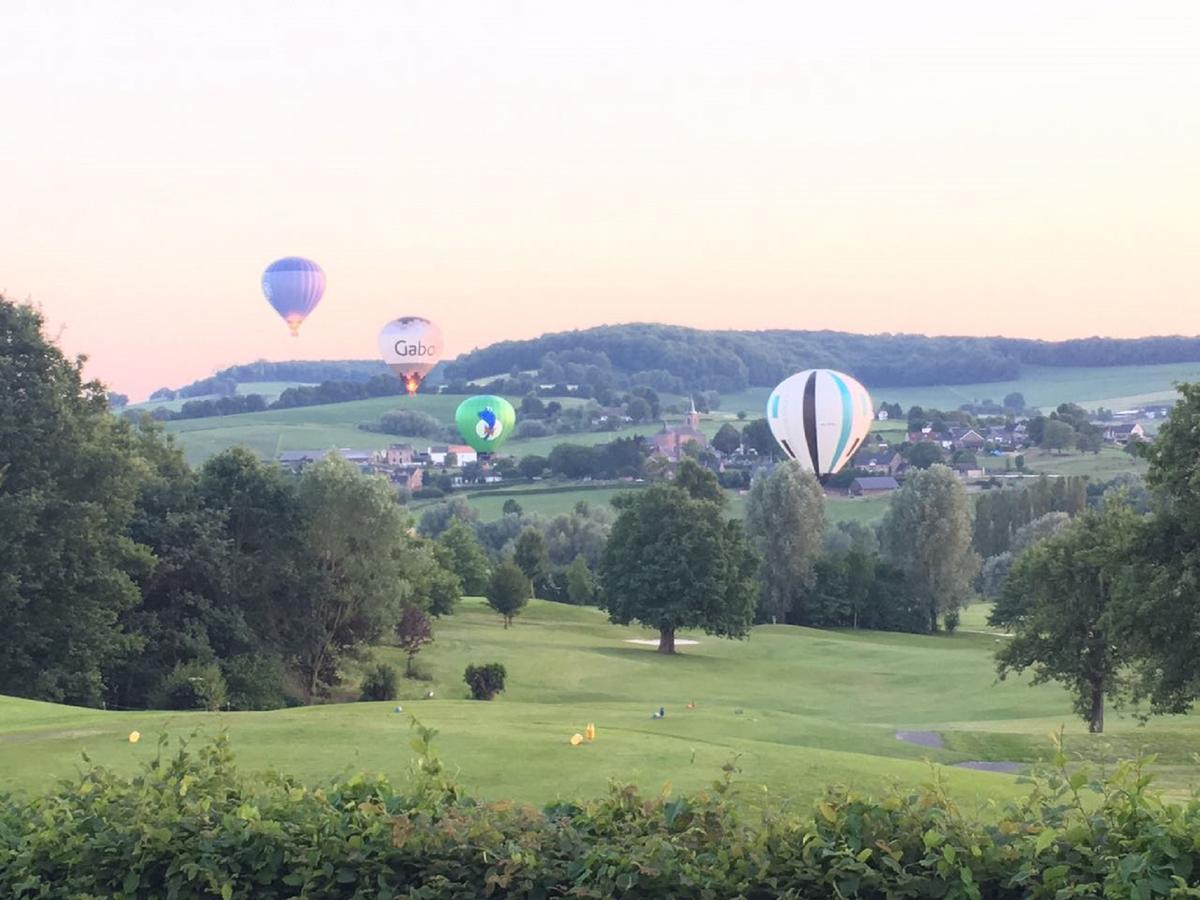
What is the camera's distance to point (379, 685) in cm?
5094

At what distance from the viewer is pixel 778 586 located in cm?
9425

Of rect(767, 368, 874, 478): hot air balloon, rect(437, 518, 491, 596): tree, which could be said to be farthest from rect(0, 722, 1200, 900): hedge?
rect(437, 518, 491, 596): tree

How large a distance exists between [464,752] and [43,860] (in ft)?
33.3

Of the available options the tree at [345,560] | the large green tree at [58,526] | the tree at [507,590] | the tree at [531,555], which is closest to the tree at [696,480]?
the tree at [531,555]

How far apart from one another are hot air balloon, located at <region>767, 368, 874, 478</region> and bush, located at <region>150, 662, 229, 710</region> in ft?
135

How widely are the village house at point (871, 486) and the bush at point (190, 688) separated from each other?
13282 centimetres

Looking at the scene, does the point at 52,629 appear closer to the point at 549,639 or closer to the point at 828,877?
the point at 549,639

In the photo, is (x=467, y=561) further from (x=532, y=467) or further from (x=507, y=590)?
A: (x=532, y=467)

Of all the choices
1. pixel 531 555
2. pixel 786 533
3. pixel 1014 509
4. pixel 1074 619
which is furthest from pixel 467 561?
pixel 1014 509

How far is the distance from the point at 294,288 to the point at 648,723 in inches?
2386

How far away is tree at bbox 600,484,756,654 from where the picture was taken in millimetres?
65250

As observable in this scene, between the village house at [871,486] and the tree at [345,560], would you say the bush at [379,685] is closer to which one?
the tree at [345,560]

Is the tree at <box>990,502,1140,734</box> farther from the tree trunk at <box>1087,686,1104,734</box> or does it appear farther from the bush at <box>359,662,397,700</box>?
the bush at <box>359,662,397,700</box>

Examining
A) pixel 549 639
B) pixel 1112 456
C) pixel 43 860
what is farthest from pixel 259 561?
pixel 1112 456
